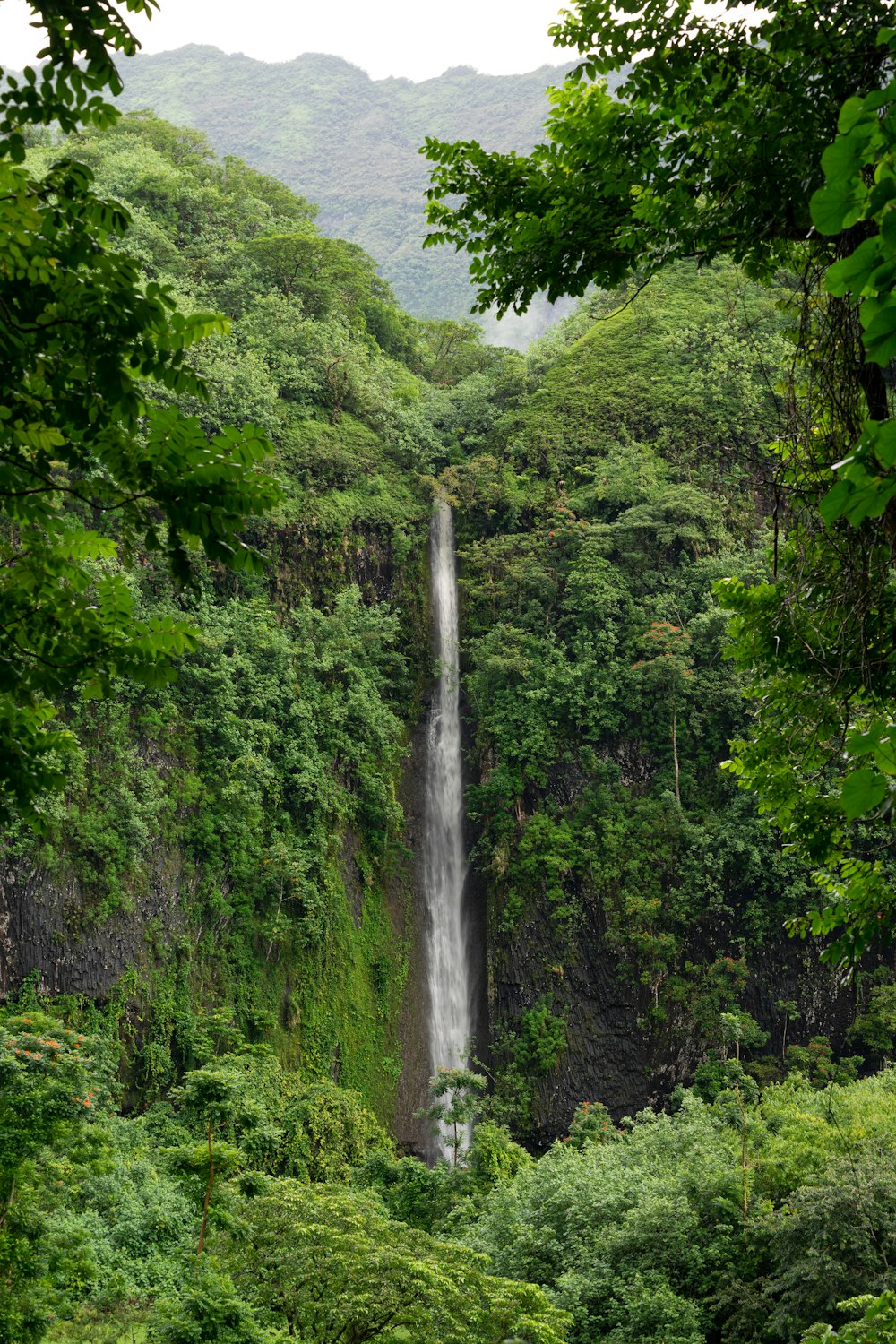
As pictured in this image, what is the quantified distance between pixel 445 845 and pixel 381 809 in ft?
6.97

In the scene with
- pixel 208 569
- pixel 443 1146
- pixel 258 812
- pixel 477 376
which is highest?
pixel 477 376

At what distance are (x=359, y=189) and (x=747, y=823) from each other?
60.6 m

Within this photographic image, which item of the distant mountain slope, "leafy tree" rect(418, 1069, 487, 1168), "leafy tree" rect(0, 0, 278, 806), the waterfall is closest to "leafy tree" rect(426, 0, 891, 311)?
"leafy tree" rect(0, 0, 278, 806)

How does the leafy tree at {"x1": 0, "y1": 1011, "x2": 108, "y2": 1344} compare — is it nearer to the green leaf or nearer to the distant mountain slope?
the green leaf

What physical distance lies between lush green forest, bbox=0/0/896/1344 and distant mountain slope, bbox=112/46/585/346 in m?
35.9

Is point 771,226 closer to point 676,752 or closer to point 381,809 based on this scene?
point 381,809

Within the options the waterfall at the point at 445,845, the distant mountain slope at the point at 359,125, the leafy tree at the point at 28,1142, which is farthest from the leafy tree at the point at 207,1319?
the distant mountain slope at the point at 359,125

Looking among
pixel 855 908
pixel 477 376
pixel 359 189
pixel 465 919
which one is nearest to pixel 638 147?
pixel 855 908

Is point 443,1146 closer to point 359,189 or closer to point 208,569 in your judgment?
point 208,569

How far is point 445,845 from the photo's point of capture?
18.1 m

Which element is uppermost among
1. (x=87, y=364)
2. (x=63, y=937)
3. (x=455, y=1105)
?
(x=87, y=364)

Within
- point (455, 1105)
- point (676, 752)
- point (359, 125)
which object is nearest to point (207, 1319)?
point (455, 1105)

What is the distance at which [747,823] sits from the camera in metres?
16.3

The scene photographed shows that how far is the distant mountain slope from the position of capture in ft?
195
